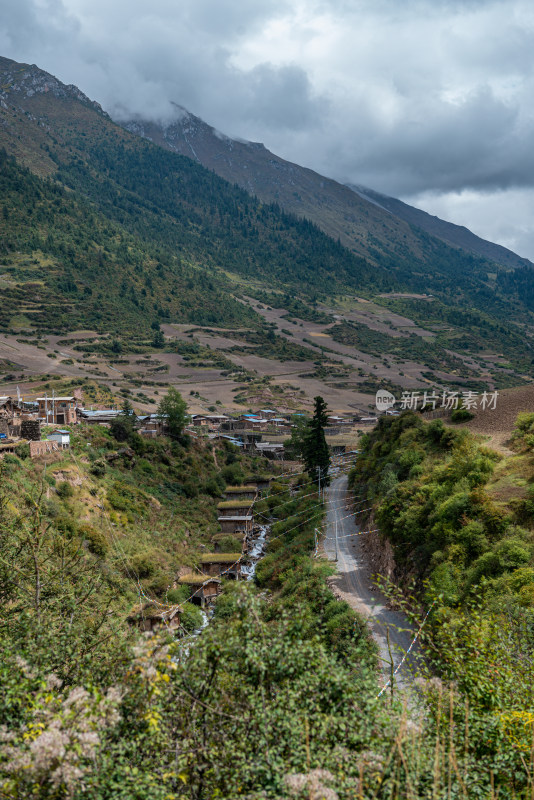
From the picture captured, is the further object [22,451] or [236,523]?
[236,523]

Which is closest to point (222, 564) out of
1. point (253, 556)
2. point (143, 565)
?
point (253, 556)

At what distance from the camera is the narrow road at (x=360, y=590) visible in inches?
593

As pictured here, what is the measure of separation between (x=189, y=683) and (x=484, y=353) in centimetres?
17375

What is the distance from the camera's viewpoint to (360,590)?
2217 centimetres

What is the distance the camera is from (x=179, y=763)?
Answer: 6.56 metres

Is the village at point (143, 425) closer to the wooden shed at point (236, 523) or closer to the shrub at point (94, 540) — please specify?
the shrub at point (94, 540)

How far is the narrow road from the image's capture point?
15.1 m

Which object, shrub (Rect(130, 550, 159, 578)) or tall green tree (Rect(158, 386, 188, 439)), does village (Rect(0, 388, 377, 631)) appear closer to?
tall green tree (Rect(158, 386, 188, 439))

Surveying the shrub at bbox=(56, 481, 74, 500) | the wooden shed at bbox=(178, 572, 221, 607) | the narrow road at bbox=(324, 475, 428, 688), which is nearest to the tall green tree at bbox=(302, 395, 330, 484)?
the narrow road at bbox=(324, 475, 428, 688)

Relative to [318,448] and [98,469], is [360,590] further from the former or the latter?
[318,448]

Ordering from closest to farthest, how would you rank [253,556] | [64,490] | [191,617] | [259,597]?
[259,597] < [191,617] < [64,490] < [253,556]

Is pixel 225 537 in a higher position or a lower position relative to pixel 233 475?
higher

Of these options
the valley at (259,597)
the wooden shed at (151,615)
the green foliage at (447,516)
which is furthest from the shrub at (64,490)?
the green foliage at (447,516)

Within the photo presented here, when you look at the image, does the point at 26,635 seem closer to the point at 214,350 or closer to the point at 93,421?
the point at 93,421
